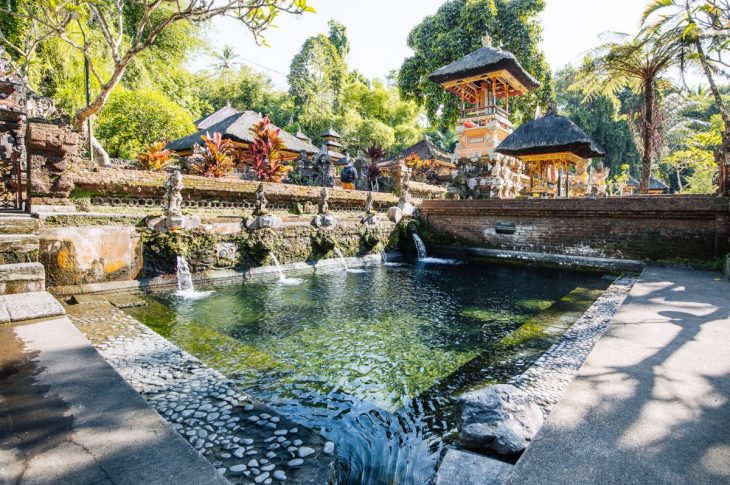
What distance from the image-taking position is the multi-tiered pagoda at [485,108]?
13913 mm

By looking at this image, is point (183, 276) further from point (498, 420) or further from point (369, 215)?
point (498, 420)

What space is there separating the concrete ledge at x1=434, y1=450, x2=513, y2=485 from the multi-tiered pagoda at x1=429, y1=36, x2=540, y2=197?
12.9 meters

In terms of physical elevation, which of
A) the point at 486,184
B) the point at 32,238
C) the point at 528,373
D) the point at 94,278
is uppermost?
the point at 486,184

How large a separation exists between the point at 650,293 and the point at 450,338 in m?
2.85

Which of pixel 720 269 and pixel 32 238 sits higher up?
pixel 32 238

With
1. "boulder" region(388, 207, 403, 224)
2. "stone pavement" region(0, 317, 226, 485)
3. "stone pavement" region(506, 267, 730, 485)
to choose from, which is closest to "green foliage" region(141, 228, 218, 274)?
"stone pavement" region(0, 317, 226, 485)

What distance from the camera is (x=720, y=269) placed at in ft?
22.2

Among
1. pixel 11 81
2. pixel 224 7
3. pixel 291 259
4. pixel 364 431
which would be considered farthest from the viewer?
pixel 11 81

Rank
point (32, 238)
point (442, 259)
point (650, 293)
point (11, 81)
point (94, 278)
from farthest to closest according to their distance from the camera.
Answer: point (442, 259) → point (11, 81) → point (94, 278) → point (650, 293) → point (32, 238)

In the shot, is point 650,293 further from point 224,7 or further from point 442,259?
point 224,7

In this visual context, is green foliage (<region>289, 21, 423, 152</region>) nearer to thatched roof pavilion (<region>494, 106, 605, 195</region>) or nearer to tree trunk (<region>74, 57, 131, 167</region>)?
thatched roof pavilion (<region>494, 106, 605, 195</region>)

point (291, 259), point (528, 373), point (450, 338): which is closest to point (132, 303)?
point (291, 259)

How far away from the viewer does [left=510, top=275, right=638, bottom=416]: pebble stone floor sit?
7.87 feet

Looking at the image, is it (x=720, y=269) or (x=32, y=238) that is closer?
(x=32, y=238)
